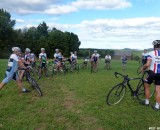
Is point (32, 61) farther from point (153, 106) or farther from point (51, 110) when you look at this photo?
point (153, 106)

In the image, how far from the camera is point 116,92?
8.09 m

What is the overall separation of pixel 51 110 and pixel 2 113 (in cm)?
146

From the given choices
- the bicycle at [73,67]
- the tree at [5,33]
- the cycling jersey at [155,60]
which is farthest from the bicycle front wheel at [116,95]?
the tree at [5,33]

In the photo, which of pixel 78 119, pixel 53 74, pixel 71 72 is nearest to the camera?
pixel 78 119

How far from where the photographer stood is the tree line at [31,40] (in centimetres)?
6925

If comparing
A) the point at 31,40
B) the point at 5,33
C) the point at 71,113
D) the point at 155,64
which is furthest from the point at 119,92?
the point at 31,40

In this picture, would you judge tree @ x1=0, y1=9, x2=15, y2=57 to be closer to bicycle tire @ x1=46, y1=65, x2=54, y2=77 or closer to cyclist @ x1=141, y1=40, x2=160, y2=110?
bicycle tire @ x1=46, y1=65, x2=54, y2=77

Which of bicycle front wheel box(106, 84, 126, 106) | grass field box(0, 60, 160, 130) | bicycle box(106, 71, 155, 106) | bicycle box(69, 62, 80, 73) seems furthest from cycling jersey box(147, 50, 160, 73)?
bicycle box(69, 62, 80, 73)

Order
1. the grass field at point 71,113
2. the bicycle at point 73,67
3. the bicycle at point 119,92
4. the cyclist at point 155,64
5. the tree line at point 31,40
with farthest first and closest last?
the tree line at point 31,40, the bicycle at point 73,67, the bicycle at point 119,92, the cyclist at point 155,64, the grass field at point 71,113

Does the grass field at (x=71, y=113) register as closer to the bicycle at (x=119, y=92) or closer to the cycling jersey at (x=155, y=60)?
the bicycle at (x=119, y=92)

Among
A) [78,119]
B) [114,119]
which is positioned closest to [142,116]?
[114,119]

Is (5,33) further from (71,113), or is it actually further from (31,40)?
(71,113)

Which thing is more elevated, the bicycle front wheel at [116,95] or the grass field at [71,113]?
the bicycle front wheel at [116,95]

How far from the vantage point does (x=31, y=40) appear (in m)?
78.9
